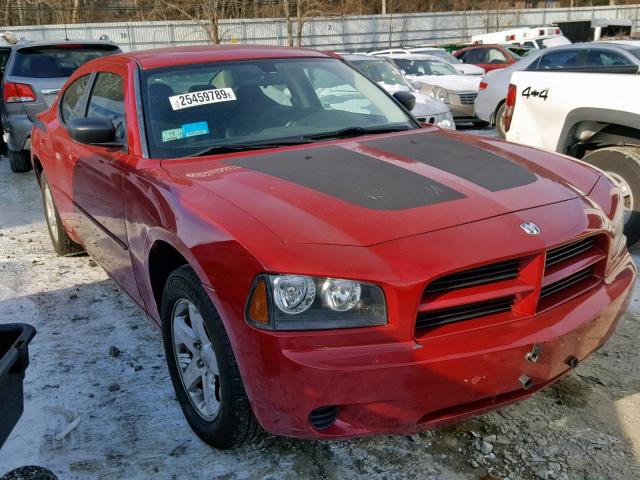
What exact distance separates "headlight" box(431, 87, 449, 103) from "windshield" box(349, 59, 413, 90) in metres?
2.34

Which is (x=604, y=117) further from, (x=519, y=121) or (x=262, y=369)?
(x=262, y=369)

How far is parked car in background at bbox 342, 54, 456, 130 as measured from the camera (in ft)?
28.6

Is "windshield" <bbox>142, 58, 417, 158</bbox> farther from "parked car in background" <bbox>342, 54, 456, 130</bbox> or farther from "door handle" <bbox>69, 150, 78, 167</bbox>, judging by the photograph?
"parked car in background" <bbox>342, 54, 456, 130</bbox>

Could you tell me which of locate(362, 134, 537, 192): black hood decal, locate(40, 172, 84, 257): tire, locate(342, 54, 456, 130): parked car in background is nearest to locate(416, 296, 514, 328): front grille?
locate(362, 134, 537, 192): black hood decal

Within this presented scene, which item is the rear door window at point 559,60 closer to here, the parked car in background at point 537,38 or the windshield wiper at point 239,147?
the windshield wiper at point 239,147

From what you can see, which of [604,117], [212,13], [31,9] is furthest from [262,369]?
[31,9]

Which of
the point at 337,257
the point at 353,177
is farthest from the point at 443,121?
the point at 337,257

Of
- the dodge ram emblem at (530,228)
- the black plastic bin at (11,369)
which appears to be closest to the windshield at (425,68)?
the dodge ram emblem at (530,228)

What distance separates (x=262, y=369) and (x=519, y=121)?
4195 mm

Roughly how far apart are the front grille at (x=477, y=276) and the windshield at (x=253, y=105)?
1.41 metres

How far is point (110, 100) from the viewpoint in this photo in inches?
149

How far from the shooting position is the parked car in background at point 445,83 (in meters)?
12.3

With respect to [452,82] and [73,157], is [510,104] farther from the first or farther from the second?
[452,82]

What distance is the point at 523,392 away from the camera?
94.0 inches
